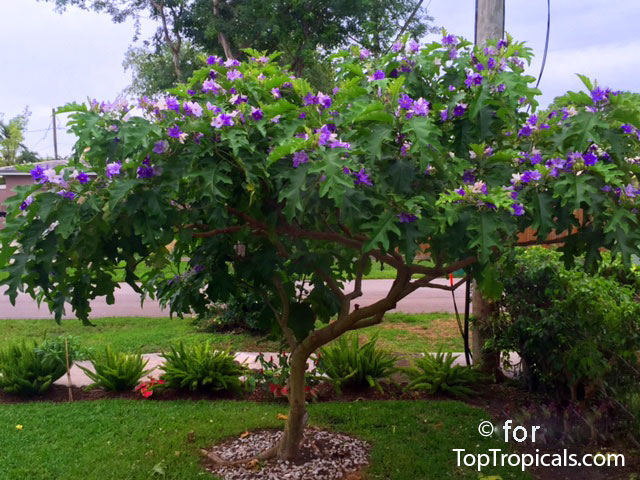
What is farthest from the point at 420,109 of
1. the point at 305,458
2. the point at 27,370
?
the point at 27,370

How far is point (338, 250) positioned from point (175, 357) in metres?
2.77

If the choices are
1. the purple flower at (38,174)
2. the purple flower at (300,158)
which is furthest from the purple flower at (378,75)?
the purple flower at (38,174)

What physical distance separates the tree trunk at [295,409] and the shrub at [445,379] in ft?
6.42

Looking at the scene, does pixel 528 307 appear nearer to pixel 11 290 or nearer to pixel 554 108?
pixel 554 108

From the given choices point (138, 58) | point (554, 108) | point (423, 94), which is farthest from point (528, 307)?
point (138, 58)

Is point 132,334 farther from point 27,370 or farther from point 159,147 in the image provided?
point 159,147

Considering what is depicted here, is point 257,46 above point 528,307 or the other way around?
above

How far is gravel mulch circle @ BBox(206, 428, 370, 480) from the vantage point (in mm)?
4094

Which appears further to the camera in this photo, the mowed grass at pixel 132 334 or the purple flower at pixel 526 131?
the mowed grass at pixel 132 334

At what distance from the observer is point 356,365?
19.6 ft

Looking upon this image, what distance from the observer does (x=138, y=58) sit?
933 inches

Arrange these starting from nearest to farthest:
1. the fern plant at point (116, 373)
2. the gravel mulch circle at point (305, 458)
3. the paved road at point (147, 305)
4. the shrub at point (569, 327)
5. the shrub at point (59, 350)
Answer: the gravel mulch circle at point (305, 458) < the shrub at point (569, 327) < the fern plant at point (116, 373) < the shrub at point (59, 350) < the paved road at point (147, 305)

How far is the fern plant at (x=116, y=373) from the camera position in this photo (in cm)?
599

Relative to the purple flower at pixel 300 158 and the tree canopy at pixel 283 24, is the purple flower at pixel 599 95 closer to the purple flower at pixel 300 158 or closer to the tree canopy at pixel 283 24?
the purple flower at pixel 300 158
